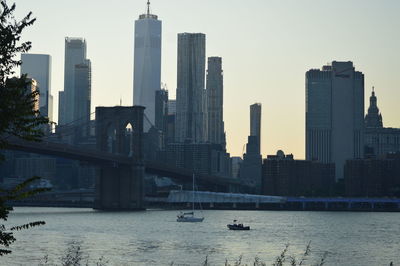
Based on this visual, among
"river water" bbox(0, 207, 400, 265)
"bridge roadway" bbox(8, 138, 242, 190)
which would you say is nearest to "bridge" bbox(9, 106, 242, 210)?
"bridge roadway" bbox(8, 138, 242, 190)

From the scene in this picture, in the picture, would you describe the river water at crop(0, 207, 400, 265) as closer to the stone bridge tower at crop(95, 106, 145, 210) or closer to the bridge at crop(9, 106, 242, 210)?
the bridge at crop(9, 106, 242, 210)

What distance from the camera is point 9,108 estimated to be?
40.4 ft

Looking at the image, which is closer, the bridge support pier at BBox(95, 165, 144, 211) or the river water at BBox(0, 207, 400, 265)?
the river water at BBox(0, 207, 400, 265)

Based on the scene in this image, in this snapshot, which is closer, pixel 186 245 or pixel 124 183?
pixel 186 245

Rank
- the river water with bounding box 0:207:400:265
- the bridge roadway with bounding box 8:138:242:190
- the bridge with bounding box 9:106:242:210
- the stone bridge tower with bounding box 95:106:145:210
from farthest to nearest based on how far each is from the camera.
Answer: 1. the stone bridge tower with bounding box 95:106:145:210
2. the bridge with bounding box 9:106:242:210
3. the bridge roadway with bounding box 8:138:242:190
4. the river water with bounding box 0:207:400:265

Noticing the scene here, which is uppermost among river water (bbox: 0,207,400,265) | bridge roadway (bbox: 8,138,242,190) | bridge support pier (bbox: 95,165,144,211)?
bridge roadway (bbox: 8,138,242,190)

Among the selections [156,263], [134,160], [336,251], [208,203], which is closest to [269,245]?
[336,251]

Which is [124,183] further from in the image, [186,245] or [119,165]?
[186,245]

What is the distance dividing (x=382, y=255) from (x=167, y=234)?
77.3 ft

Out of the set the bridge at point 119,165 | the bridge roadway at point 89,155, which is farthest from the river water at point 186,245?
the bridge at point 119,165

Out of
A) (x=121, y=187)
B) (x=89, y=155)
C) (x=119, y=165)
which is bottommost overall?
(x=121, y=187)

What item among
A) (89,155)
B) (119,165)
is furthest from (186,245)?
(119,165)

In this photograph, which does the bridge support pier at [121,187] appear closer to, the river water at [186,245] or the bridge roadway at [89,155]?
the bridge roadway at [89,155]

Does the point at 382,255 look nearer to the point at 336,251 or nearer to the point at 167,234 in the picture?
the point at 336,251
